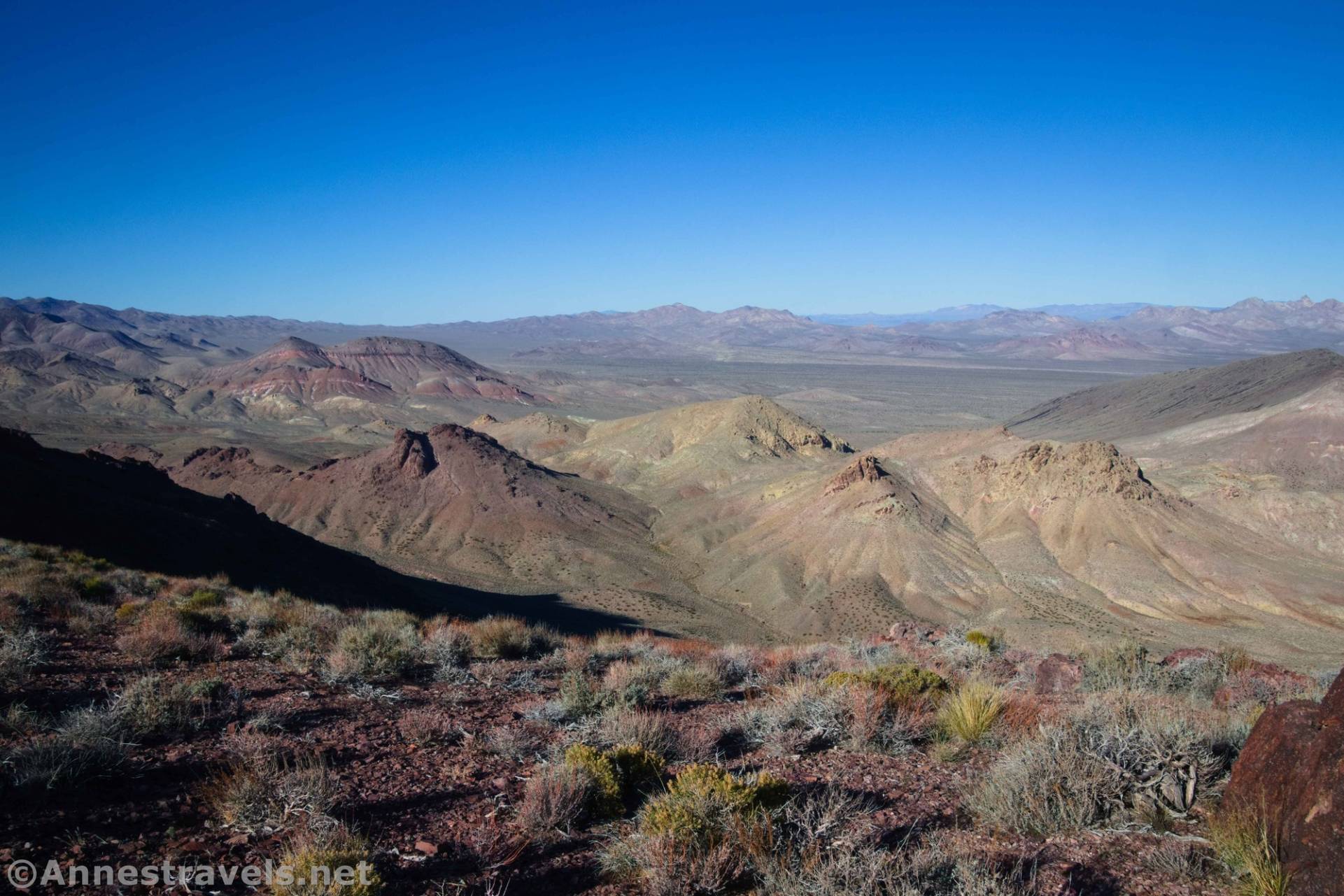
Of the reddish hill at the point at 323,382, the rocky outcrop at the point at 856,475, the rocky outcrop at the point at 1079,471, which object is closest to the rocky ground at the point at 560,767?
the rocky outcrop at the point at 856,475

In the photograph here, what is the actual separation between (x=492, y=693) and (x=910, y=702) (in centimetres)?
558

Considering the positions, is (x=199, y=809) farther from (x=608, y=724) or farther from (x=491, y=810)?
(x=608, y=724)

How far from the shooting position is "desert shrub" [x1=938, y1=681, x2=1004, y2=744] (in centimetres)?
775

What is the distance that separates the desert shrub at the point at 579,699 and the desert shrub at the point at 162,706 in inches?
149

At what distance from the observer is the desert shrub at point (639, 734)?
7.23m

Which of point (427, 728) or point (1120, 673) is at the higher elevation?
point (427, 728)

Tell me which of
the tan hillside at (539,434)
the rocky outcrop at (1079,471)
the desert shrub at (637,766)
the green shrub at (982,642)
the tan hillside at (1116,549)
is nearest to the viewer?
the desert shrub at (637,766)

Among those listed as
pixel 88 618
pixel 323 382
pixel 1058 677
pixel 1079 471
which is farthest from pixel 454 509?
pixel 323 382

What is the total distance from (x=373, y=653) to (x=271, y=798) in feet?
16.0

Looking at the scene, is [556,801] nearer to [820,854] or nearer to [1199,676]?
[820,854]

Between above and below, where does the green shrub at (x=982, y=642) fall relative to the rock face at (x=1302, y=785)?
below

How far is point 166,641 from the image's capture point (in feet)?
30.8

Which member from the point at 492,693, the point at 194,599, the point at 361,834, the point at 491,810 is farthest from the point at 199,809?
the point at 194,599

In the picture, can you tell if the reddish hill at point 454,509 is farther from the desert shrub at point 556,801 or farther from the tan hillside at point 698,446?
the desert shrub at point 556,801
